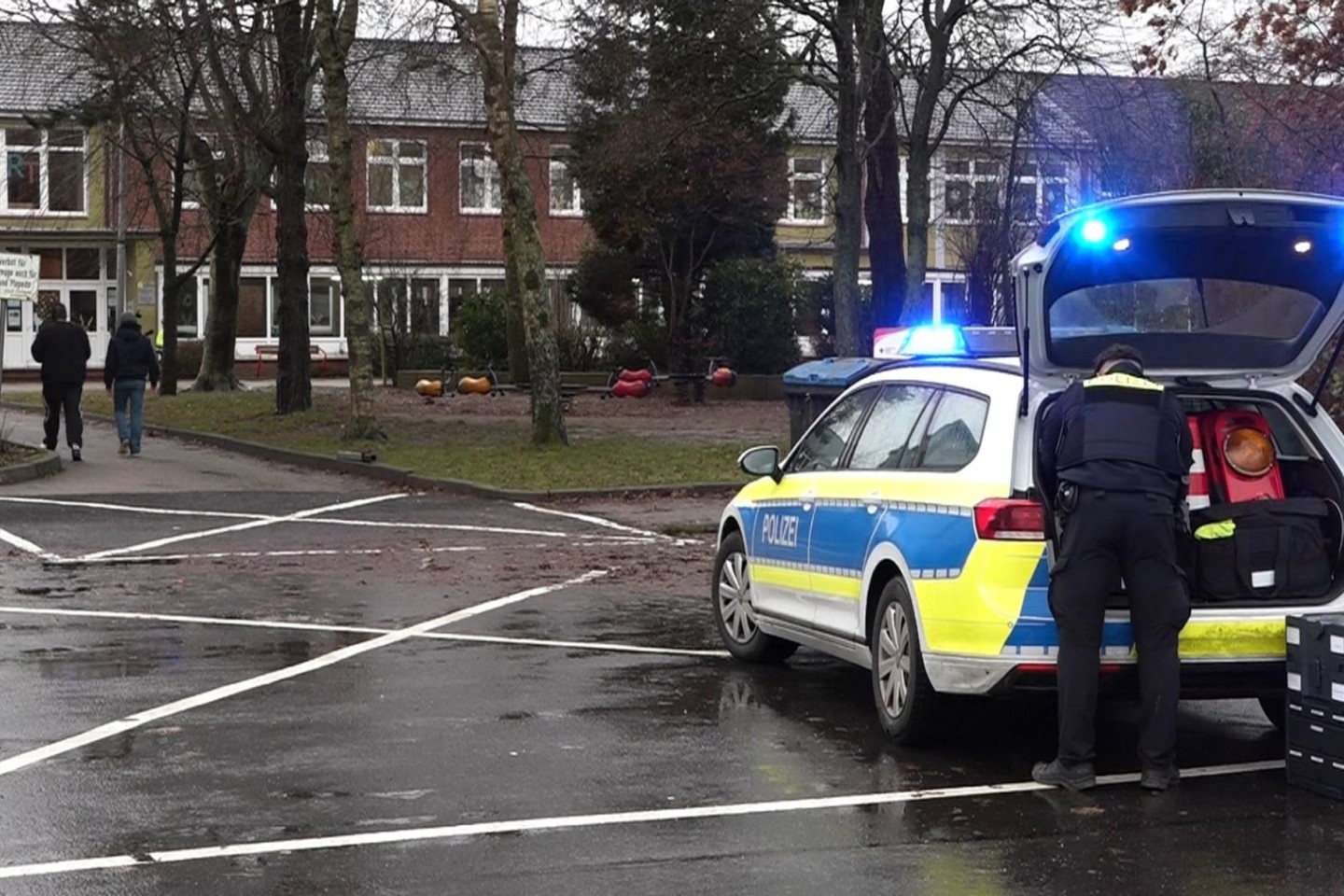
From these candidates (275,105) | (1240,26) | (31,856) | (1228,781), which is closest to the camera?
(31,856)

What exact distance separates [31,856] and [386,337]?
42.0 metres

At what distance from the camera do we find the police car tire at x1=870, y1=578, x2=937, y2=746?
28.0ft

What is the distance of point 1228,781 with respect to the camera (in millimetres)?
8250

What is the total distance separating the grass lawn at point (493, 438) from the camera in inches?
918

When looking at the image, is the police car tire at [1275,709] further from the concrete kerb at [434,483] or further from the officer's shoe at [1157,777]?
the concrete kerb at [434,483]

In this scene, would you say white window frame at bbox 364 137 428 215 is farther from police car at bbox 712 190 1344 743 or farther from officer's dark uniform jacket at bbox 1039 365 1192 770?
officer's dark uniform jacket at bbox 1039 365 1192 770

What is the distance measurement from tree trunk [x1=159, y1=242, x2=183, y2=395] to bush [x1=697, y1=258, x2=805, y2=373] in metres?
10.5

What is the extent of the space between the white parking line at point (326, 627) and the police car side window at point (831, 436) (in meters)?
1.43

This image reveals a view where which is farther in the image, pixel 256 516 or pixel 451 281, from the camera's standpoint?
pixel 451 281

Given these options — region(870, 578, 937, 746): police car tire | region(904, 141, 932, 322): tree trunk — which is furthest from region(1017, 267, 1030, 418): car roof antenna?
region(904, 141, 932, 322): tree trunk

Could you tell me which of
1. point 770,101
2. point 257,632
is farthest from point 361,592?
point 770,101

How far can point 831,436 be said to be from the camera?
10.4 meters

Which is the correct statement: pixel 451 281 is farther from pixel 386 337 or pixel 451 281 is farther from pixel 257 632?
pixel 257 632

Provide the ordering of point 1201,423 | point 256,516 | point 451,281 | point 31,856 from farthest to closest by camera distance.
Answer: point 451,281, point 256,516, point 1201,423, point 31,856
